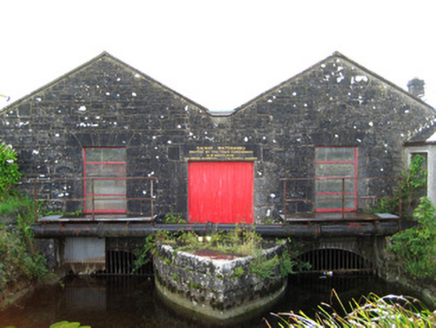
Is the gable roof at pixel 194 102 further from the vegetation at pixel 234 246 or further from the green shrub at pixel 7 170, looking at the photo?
the vegetation at pixel 234 246

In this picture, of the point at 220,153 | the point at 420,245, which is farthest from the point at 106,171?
the point at 420,245

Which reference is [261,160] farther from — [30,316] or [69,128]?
[30,316]

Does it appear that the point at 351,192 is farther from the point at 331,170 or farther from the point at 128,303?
the point at 128,303

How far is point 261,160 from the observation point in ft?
28.6

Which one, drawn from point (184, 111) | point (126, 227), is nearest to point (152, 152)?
point (184, 111)

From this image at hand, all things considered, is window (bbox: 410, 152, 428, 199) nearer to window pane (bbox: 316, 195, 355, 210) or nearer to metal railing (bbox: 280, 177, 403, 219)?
metal railing (bbox: 280, 177, 403, 219)

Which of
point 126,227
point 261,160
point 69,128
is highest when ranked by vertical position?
point 69,128

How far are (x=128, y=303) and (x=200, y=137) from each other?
443 cm

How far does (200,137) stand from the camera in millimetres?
8680

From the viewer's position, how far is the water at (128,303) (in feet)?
20.0

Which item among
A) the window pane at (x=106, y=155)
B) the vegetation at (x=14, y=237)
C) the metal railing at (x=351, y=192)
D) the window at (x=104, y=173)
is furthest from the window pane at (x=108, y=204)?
the metal railing at (x=351, y=192)

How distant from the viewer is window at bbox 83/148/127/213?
8828 mm

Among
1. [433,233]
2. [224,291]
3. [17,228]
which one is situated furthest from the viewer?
[17,228]

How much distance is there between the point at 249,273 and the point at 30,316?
4392 millimetres
